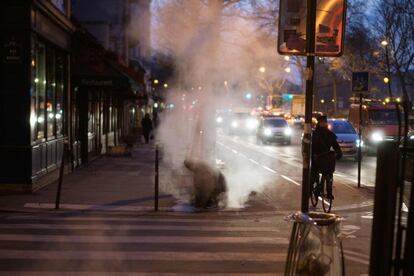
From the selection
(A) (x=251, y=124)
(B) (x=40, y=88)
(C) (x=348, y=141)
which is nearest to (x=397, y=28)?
(A) (x=251, y=124)

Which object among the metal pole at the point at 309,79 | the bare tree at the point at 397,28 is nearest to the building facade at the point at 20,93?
the metal pole at the point at 309,79

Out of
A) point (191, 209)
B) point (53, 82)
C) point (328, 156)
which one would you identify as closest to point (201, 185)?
point (191, 209)

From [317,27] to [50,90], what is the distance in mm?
7189

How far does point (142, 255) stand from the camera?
578cm

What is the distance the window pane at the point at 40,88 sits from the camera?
34.5ft

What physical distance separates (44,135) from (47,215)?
3319mm

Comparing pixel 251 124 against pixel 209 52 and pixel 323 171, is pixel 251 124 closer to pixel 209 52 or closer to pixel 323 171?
pixel 323 171

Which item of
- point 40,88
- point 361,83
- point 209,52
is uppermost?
point 209,52

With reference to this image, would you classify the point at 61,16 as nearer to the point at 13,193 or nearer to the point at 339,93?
the point at 13,193

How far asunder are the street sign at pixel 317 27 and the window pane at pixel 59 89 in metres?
7.46

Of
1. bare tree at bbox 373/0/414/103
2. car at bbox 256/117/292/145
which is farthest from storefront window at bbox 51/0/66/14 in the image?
bare tree at bbox 373/0/414/103

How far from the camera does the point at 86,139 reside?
1496cm

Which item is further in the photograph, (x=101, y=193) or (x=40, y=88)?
(x=40, y=88)

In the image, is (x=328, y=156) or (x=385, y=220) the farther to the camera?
(x=328, y=156)
